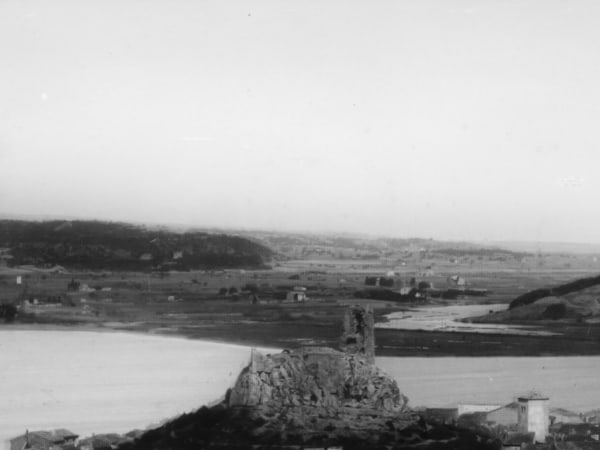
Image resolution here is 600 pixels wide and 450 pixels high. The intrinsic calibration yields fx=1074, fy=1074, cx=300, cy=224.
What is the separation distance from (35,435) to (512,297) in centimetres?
480

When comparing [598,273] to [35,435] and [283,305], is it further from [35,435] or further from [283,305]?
[35,435]

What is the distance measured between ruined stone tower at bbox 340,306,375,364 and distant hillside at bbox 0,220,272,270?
1.10 meters

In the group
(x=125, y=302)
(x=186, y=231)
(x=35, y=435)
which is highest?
(x=186, y=231)

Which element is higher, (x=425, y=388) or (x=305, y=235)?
(x=305, y=235)

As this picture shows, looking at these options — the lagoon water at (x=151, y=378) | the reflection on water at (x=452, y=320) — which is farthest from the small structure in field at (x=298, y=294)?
the reflection on water at (x=452, y=320)

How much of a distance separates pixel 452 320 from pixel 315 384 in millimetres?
1902

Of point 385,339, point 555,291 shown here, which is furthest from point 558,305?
point 385,339

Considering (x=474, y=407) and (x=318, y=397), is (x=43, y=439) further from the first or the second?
(x=474, y=407)

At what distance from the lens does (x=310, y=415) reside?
9352 millimetres

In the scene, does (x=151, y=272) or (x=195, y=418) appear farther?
(x=151, y=272)

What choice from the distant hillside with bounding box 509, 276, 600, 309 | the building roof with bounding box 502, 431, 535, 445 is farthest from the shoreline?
the building roof with bounding box 502, 431, 535, 445

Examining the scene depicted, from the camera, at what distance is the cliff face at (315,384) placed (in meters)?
9.40

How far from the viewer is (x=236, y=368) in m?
9.89

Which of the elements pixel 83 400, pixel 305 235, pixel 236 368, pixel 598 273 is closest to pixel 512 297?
pixel 598 273
